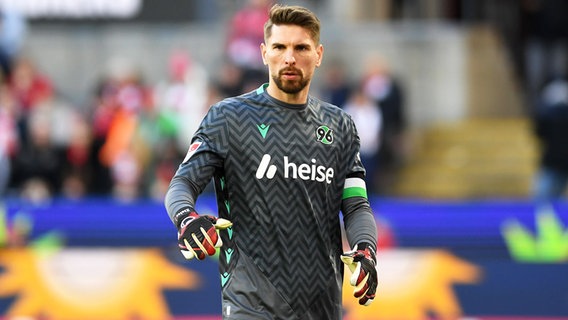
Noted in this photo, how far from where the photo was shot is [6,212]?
11969mm

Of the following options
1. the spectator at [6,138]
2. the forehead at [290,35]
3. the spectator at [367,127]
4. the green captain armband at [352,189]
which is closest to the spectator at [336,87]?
the spectator at [367,127]

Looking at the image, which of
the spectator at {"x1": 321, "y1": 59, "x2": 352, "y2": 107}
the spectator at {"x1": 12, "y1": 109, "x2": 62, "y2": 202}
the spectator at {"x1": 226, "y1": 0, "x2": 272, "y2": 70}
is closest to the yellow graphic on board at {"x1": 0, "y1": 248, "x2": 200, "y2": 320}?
the spectator at {"x1": 12, "y1": 109, "x2": 62, "y2": 202}

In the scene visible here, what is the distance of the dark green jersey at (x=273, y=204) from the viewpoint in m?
6.34

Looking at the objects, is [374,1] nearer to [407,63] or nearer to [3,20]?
[407,63]

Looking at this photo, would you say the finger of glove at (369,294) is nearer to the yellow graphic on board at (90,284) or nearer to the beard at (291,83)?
the beard at (291,83)

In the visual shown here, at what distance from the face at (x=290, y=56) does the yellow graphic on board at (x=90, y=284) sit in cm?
559

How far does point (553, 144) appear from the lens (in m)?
14.5

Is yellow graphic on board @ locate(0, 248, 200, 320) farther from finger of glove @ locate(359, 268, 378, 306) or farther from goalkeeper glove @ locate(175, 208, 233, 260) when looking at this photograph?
goalkeeper glove @ locate(175, 208, 233, 260)

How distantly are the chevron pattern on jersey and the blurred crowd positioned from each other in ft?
26.4

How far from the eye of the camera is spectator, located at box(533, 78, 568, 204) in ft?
47.3

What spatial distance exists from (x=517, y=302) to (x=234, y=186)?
18.7 feet

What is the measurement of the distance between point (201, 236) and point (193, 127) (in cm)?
946

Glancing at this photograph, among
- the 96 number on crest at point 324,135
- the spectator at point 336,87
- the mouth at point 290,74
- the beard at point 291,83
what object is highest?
the spectator at point 336,87

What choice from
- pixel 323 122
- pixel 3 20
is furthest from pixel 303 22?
pixel 3 20
